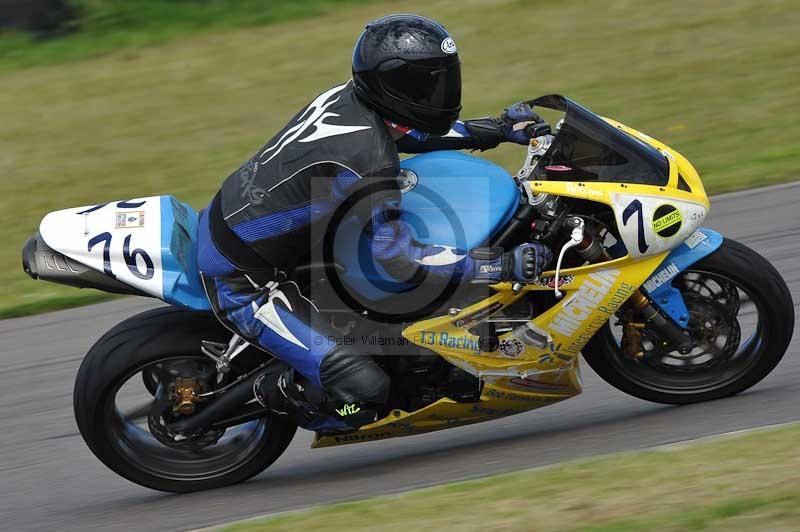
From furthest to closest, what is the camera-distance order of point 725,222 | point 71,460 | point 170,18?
1. point 170,18
2. point 725,222
3. point 71,460

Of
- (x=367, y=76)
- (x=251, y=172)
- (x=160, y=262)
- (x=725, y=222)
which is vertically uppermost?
(x=367, y=76)

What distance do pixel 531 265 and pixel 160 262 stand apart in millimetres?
1467

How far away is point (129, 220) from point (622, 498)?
7.32 feet

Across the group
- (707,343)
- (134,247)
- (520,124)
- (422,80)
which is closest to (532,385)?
(707,343)

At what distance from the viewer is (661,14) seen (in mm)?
12688

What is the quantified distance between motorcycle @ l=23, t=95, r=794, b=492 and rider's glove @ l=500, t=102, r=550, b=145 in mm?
32

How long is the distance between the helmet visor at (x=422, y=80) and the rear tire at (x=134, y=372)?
4.17 ft

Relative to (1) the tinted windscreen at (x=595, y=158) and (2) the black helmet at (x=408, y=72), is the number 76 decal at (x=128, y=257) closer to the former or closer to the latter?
(2) the black helmet at (x=408, y=72)

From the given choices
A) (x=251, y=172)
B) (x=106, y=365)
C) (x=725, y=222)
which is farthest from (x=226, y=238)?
(x=725, y=222)

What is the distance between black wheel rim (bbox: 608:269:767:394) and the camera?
502 cm

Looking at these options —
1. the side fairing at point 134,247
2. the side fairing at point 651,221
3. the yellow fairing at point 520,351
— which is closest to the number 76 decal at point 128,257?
the side fairing at point 134,247

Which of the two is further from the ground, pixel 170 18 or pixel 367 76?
pixel 367 76

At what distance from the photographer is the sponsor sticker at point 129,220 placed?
4910 millimetres

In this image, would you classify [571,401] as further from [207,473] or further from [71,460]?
[71,460]
